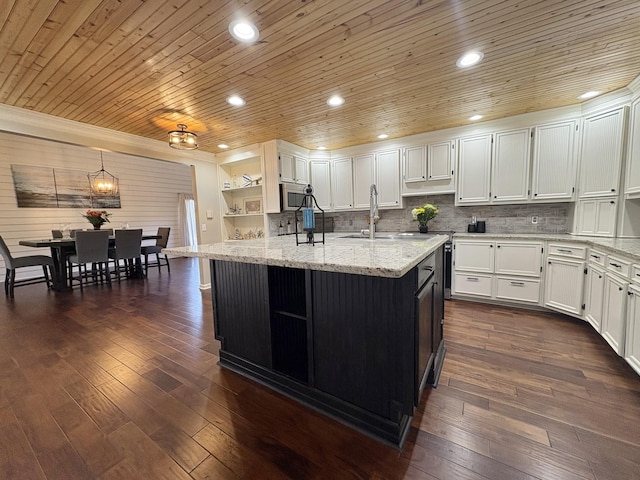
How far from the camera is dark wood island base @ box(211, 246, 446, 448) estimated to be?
132 cm

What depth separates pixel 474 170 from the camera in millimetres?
3609

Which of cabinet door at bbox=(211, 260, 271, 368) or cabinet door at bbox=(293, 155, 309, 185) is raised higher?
cabinet door at bbox=(293, 155, 309, 185)

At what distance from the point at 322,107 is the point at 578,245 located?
311cm

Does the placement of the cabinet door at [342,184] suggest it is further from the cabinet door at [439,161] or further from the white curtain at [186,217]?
the white curtain at [186,217]

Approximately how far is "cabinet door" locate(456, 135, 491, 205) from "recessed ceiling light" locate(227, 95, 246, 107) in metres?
2.99

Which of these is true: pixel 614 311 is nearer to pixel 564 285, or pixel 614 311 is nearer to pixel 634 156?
pixel 564 285

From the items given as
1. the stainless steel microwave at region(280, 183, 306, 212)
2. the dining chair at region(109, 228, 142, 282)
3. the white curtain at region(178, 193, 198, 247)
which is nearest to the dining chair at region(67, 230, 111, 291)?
the dining chair at region(109, 228, 142, 282)

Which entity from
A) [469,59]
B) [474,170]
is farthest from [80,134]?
[474,170]

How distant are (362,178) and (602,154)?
9.35 feet

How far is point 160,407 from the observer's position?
1.63m

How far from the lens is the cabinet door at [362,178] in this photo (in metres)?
4.37

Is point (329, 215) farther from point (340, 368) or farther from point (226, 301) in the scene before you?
point (340, 368)

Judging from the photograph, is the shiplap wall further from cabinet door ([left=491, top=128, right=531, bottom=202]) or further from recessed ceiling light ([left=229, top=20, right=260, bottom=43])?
cabinet door ([left=491, top=128, right=531, bottom=202])

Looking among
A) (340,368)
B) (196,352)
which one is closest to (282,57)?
(340,368)
